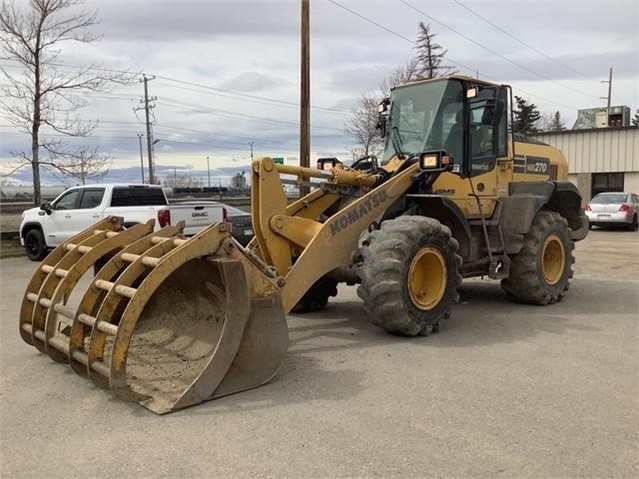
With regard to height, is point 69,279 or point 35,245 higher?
point 69,279

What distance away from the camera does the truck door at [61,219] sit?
47.6ft

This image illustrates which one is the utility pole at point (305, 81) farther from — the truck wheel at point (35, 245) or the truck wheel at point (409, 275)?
the truck wheel at point (409, 275)

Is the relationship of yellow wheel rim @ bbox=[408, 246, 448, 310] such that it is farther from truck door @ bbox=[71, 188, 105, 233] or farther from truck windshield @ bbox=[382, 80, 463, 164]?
truck door @ bbox=[71, 188, 105, 233]

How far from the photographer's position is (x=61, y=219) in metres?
14.6

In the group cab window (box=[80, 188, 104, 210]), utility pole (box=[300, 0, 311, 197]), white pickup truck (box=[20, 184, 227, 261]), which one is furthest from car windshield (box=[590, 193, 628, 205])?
cab window (box=[80, 188, 104, 210])

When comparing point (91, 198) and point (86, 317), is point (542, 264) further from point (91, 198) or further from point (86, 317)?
point (91, 198)

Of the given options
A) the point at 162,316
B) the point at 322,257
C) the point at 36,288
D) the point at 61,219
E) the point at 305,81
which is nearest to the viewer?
the point at 36,288

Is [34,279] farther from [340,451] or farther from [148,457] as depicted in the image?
[340,451]

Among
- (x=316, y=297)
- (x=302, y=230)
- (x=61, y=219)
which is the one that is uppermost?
(x=302, y=230)

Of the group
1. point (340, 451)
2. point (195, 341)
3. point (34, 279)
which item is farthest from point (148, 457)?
point (34, 279)

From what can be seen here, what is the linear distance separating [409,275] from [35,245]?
1222cm

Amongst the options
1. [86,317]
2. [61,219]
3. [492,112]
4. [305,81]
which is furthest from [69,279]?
[305,81]

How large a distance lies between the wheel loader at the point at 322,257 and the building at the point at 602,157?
67.0 feet

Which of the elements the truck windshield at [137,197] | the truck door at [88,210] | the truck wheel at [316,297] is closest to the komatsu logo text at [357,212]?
the truck wheel at [316,297]
